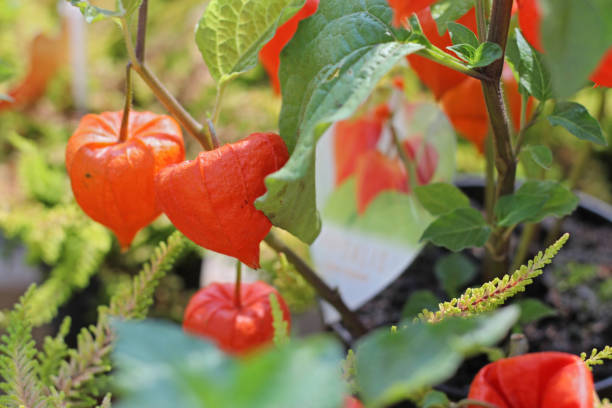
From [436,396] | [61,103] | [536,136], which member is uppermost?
[436,396]

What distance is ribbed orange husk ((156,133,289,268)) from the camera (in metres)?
0.29

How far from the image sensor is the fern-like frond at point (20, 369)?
1.06 feet

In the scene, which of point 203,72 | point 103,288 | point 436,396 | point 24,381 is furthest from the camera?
point 203,72

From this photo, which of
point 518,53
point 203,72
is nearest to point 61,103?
point 203,72

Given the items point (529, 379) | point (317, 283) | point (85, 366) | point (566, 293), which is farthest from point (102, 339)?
point (566, 293)

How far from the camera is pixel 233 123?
2.58ft

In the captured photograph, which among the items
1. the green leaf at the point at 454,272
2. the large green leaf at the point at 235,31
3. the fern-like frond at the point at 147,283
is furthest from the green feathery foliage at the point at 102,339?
the green leaf at the point at 454,272

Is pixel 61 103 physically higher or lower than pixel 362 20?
lower

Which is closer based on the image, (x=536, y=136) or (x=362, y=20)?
(x=362, y=20)

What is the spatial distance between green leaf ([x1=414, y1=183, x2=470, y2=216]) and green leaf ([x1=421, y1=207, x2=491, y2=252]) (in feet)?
0.07

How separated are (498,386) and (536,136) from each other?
0.56 metres

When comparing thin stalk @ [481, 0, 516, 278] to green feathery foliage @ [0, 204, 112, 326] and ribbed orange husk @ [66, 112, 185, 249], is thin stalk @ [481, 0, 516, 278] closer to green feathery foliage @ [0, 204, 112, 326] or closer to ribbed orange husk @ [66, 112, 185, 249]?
ribbed orange husk @ [66, 112, 185, 249]

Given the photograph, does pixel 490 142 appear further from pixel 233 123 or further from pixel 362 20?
pixel 233 123

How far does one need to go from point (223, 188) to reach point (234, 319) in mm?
108
